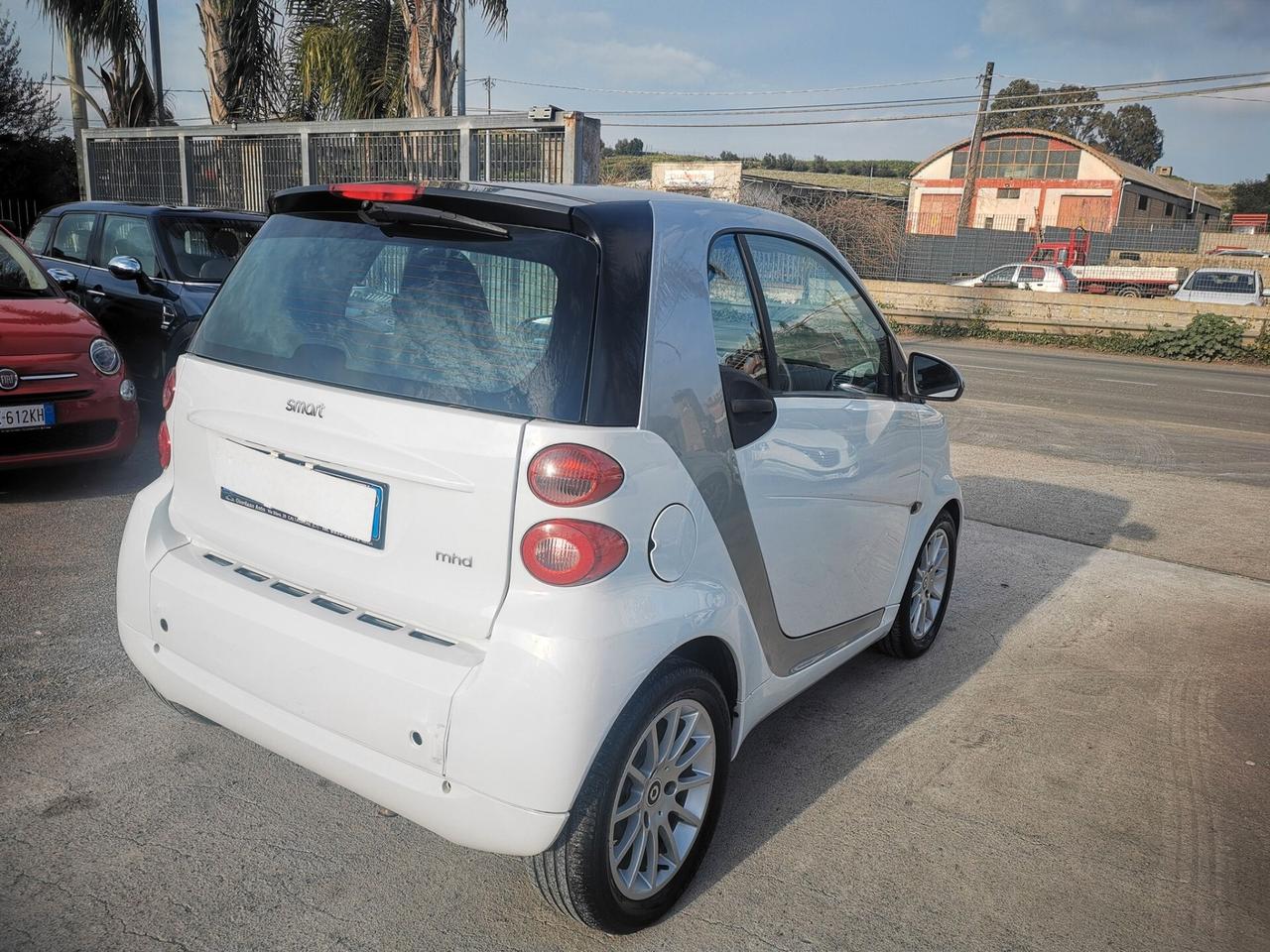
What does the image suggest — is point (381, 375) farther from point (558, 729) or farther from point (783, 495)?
point (783, 495)

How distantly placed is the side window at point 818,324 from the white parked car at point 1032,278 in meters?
25.2

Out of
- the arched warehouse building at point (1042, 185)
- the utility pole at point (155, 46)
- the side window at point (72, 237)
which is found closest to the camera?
the side window at point (72, 237)

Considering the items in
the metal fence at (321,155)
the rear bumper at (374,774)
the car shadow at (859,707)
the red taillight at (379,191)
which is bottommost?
the car shadow at (859,707)

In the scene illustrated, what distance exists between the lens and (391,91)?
723 inches

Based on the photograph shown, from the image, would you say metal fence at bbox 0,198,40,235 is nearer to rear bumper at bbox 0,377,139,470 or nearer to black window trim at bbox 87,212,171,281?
black window trim at bbox 87,212,171,281

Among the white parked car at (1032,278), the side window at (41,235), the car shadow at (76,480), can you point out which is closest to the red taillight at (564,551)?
the car shadow at (76,480)

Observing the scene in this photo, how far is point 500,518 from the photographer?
86.5 inches

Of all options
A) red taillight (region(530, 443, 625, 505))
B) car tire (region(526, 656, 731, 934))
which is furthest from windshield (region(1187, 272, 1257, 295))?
red taillight (region(530, 443, 625, 505))

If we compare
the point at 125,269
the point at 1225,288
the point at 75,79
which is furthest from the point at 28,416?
the point at 1225,288

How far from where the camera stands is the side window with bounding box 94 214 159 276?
8.29 metres

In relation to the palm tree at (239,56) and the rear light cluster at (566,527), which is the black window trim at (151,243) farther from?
the palm tree at (239,56)

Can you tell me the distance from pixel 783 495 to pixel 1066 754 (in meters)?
1.60

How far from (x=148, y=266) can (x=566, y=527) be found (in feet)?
24.4

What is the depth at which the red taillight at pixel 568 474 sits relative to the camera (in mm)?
2172
